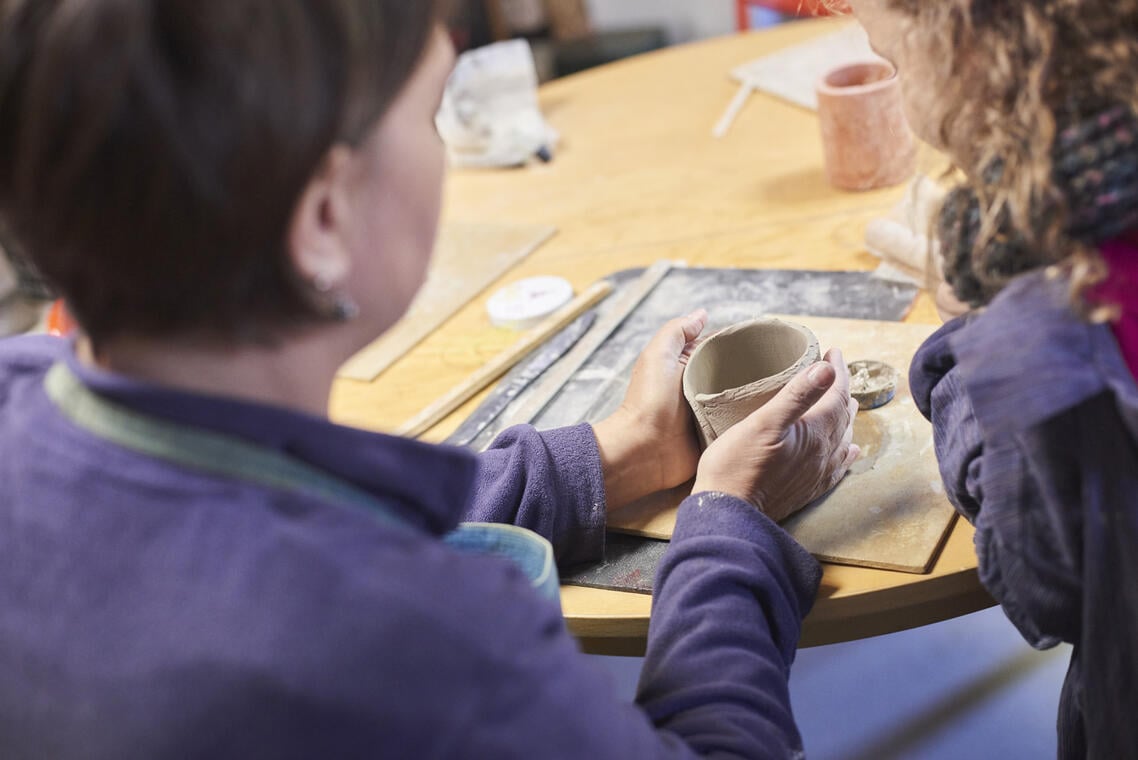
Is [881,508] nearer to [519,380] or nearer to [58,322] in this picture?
[519,380]

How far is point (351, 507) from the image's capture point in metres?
0.68

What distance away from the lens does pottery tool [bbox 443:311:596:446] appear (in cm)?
126

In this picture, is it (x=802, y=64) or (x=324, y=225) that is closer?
(x=324, y=225)

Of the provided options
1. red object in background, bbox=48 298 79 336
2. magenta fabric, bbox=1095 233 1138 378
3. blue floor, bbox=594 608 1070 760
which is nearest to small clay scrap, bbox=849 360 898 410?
magenta fabric, bbox=1095 233 1138 378

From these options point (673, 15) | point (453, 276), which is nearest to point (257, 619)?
point (453, 276)

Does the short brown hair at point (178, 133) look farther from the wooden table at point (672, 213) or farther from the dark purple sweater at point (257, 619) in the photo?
the wooden table at point (672, 213)

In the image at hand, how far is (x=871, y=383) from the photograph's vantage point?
1.14 meters

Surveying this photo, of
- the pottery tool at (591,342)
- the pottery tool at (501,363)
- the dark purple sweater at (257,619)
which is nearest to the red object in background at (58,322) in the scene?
the pottery tool at (501,363)

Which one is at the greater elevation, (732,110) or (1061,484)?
(1061,484)

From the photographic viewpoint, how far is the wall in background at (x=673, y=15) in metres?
4.02

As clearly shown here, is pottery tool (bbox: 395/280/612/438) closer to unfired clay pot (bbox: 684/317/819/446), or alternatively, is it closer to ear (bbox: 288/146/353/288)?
unfired clay pot (bbox: 684/317/819/446)

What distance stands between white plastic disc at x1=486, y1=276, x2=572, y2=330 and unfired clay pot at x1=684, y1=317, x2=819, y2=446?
41 cm

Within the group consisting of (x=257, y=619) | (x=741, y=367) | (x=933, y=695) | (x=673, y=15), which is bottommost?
(x=933, y=695)

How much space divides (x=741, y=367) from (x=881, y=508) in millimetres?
208
